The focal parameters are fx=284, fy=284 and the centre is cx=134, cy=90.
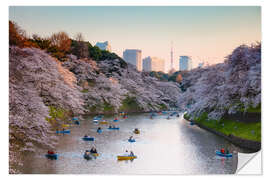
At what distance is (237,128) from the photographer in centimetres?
2009

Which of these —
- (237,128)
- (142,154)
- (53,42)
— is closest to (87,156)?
(142,154)

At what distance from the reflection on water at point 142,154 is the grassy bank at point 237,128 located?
89 centimetres

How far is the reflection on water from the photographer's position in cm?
1452

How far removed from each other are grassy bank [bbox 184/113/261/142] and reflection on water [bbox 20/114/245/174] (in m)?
0.89

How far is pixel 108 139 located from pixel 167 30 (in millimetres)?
9889

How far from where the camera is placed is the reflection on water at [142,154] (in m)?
14.5

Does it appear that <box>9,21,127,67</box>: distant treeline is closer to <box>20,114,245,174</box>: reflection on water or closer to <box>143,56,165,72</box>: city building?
<box>143,56,165,72</box>: city building

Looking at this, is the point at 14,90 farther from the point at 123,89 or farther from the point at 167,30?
the point at 123,89

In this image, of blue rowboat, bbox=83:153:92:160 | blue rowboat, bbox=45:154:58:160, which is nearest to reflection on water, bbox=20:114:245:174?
blue rowboat, bbox=45:154:58:160

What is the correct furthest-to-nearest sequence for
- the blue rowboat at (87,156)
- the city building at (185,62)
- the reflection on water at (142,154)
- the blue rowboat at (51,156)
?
the city building at (185,62)
the blue rowboat at (87,156)
the blue rowboat at (51,156)
the reflection on water at (142,154)

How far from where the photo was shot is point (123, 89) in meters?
35.6

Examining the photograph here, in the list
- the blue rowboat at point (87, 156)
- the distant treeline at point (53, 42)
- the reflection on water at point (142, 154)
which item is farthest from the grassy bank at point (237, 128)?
the distant treeline at point (53, 42)

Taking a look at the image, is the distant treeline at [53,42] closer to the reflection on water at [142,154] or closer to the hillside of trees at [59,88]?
the hillside of trees at [59,88]

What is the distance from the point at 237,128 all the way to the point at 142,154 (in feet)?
23.6
